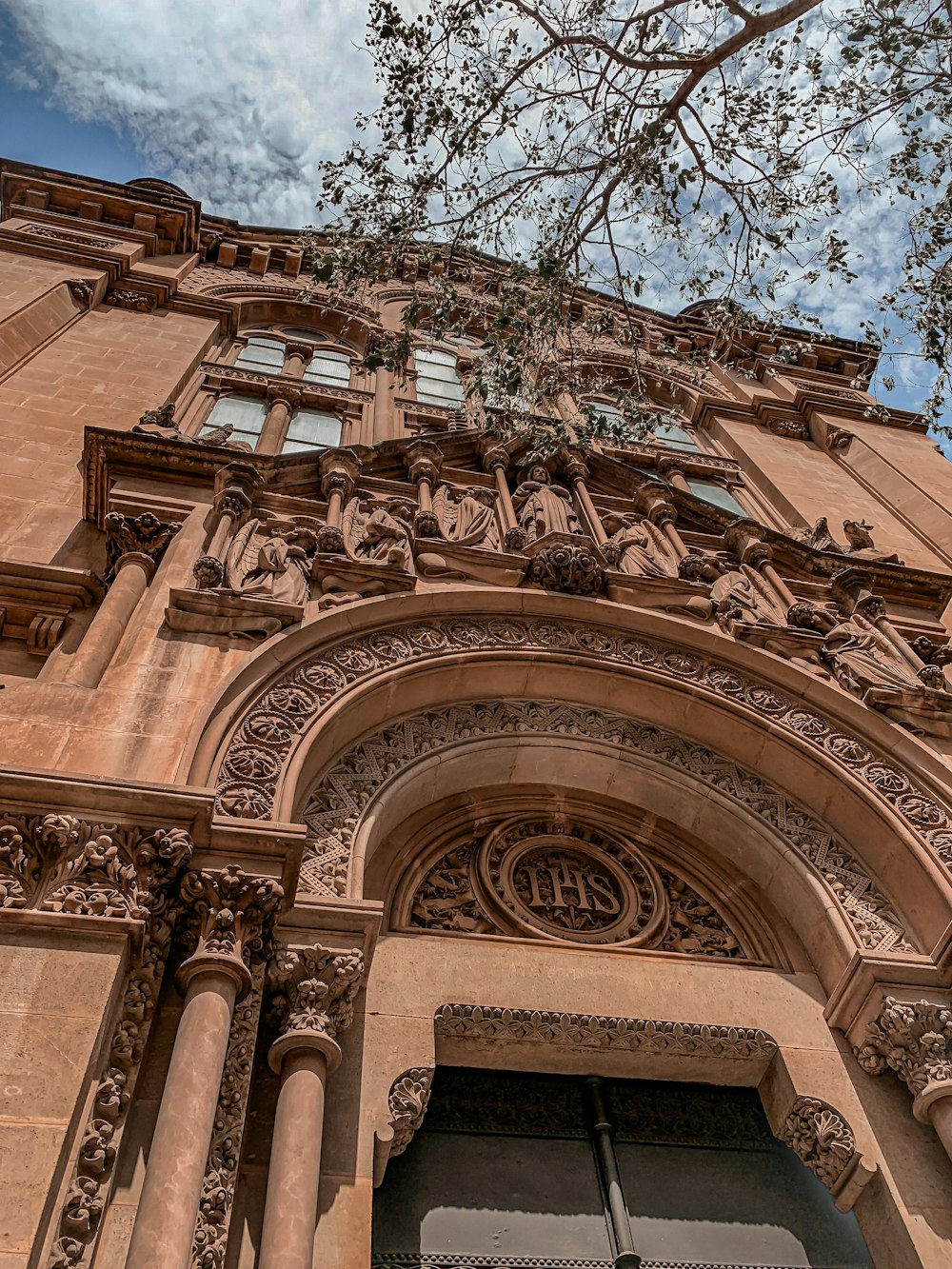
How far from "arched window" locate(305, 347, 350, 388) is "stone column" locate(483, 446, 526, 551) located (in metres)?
5.27

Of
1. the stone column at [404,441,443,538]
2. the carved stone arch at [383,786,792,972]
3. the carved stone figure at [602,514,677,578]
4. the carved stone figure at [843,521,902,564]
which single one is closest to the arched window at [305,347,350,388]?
the stone column at [404,441,443,538]

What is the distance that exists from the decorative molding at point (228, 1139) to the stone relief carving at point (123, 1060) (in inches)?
17.7

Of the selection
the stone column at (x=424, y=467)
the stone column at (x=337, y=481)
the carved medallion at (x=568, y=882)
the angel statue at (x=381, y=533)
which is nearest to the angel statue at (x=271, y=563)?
the stone column at (x=337, y=481)

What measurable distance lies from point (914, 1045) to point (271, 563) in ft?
19.6

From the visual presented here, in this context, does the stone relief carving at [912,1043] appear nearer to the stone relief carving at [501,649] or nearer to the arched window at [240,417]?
the stone relief carving at [501,649]

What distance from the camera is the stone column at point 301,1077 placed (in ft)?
16.1

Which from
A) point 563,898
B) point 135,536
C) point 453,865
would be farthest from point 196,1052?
point 135,536

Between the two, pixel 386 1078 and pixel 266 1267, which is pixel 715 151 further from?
pixel 266 1267

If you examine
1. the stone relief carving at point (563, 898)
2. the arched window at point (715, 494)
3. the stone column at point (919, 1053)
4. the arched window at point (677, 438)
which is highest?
the arched window at point (677, 438)

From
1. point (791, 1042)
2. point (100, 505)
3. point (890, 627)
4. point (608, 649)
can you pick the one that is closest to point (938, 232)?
point (890, 627)

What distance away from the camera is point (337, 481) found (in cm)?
1066

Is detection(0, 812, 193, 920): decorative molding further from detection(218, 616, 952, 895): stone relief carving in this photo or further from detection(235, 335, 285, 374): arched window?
detection(235, 335, 285, 374): arched window

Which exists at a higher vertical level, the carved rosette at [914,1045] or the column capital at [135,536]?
the column capital at [135,536]

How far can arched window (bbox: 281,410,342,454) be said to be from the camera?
47.0 ft
